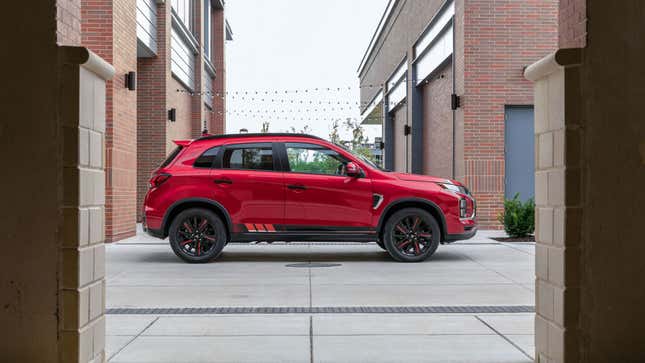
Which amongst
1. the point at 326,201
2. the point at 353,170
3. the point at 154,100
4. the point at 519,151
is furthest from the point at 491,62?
the point at 154,100

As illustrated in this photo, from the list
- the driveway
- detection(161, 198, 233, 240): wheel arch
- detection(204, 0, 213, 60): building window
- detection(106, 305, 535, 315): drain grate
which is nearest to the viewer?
the driveway

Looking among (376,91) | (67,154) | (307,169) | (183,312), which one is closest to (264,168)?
(307,169)

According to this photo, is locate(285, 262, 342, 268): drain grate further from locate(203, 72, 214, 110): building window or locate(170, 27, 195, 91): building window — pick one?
locate(203, 72, 214, 110): building window

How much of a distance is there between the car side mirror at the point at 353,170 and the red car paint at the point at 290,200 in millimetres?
56

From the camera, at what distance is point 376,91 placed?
41.2m

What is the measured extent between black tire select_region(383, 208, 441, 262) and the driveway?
1.04ft

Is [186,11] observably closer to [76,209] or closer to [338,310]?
[338,310]

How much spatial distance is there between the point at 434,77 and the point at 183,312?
17.0 metres

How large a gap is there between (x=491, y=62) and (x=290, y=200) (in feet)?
28.4

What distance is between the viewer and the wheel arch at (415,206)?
1069 cm

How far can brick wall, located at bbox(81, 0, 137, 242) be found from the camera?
45.7 feet

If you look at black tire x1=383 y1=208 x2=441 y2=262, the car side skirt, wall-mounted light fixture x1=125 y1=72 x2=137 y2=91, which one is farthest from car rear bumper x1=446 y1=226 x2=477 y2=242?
wall-mounted light fixture x1=125 y1=72 x2=137 y2=91

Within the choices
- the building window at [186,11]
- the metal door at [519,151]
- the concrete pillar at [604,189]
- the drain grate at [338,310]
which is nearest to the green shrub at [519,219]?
the metal door at [519,151]

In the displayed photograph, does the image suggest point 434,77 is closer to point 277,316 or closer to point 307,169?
point 307,169
